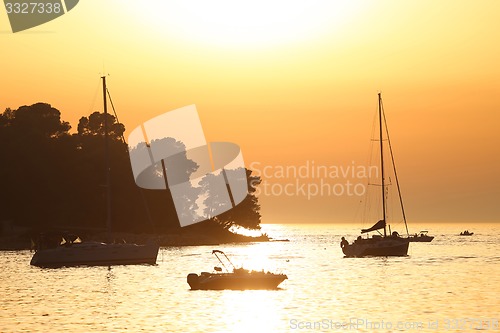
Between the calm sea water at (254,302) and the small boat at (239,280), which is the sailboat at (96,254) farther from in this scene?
the small boat at (239,280)

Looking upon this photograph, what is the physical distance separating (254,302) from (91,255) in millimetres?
36032

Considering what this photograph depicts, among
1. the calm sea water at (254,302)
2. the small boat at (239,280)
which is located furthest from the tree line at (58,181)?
the small boat at (239,280)

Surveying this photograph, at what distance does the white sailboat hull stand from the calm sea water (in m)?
1.32

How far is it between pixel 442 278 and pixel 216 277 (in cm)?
3161

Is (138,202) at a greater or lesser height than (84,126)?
lesser

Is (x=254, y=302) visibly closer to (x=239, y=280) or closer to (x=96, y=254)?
(x=239, y=280)

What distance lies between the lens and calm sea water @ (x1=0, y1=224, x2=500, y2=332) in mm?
53750

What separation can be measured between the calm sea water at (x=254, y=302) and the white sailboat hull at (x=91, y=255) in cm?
132

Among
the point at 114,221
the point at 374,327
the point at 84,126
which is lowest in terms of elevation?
the point at 374,327

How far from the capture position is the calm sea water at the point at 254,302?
5375cm

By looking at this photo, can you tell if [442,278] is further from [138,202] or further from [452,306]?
[138,202]

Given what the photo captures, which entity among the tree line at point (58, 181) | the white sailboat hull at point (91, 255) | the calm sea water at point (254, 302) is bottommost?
the calm sea water at point (254, 302)

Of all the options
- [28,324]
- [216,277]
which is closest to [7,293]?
[216,277]

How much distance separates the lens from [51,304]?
6612 centimetres
